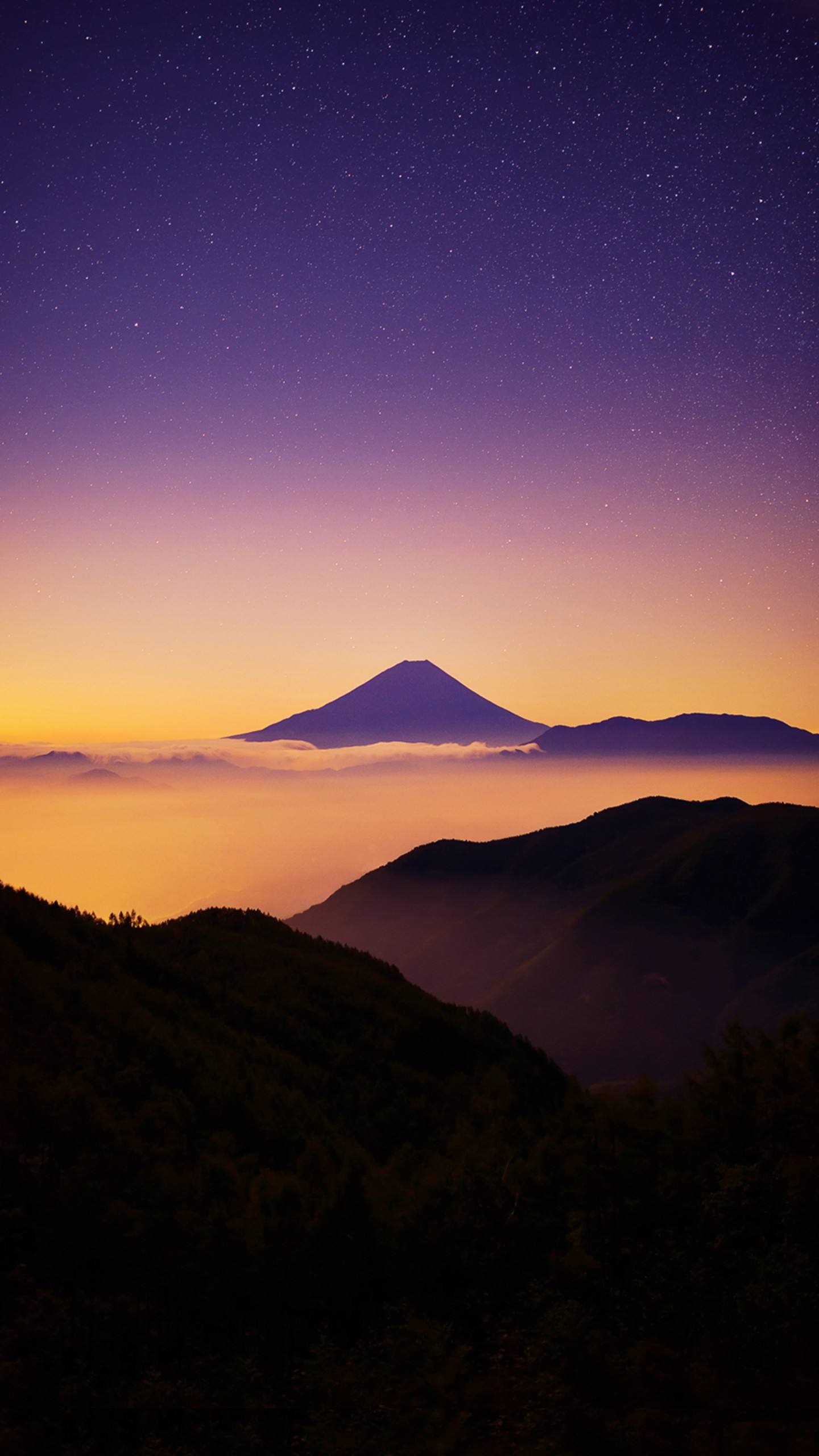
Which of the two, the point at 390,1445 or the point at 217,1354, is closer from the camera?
the point at 390,1445

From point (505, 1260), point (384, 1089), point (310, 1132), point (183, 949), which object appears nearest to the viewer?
point (505, 1260)

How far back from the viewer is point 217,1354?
380 inches

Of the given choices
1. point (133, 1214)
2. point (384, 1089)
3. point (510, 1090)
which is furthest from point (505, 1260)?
point (510, 1090)

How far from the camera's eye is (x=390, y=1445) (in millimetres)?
8383

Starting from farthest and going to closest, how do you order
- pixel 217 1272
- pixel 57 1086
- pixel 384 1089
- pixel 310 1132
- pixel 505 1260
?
1. pixel 384 1089
2. pixel 310 1132
3. pixel 57 1086
4. pixel 505 1260
5. pixel 217 1272

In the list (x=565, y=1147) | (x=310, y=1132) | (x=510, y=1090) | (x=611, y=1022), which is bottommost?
(x=611, y=1022)

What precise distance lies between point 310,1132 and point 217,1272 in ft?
24.4

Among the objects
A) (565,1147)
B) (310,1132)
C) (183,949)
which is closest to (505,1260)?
(565,1147)

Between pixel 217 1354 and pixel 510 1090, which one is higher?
pixel 217 1354

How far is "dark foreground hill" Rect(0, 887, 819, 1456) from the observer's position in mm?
8664

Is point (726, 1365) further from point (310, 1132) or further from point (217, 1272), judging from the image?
point (310, 1132)

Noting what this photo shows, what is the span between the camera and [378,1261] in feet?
37.4

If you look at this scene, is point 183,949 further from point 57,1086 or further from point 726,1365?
point 726,1365

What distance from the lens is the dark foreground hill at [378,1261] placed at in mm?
8664
